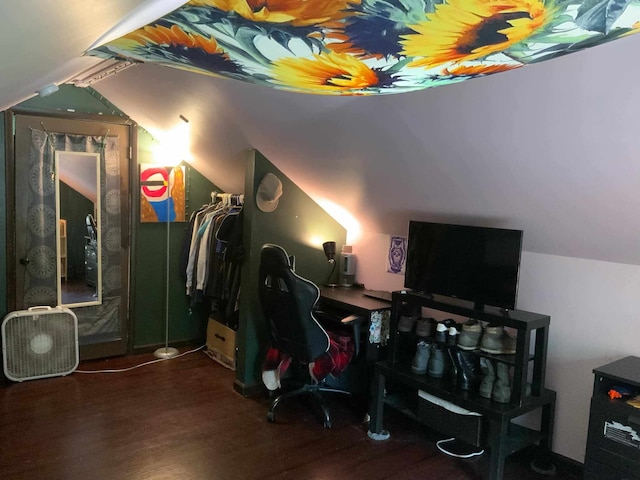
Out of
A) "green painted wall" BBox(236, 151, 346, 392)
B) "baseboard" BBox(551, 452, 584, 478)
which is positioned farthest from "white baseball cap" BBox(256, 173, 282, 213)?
"baseboard" BBox(551, 452, 584, 478)

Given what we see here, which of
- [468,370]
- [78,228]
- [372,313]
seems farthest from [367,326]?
[78,228]

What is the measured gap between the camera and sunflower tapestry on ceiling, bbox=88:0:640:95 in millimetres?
861

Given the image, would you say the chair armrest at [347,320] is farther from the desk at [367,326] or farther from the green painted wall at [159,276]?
the green painted wall at [159,276]

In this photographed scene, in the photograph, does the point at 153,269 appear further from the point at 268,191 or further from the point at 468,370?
the point at 468,370

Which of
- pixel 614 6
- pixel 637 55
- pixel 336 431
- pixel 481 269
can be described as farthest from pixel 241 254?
pixel 614 6

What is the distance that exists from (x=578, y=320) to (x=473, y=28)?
7.90 feet

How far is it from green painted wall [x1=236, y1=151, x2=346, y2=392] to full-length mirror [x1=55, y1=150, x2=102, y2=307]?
4.64 feet

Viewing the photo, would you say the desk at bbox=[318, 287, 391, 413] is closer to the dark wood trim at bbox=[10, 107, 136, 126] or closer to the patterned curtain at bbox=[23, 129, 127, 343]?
the patterned curtain at bbox=[23, 129, 127, 343]

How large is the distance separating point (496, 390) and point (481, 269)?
657 millimetres

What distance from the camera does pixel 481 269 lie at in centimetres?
289

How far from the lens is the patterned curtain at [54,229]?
3.96 meters

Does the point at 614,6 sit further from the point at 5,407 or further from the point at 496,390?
the point at 5,407

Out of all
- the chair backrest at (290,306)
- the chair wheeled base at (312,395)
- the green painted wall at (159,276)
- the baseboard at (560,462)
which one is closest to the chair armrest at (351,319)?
the chair backrest at (290,306)

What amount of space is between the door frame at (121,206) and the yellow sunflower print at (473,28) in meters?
3.66
